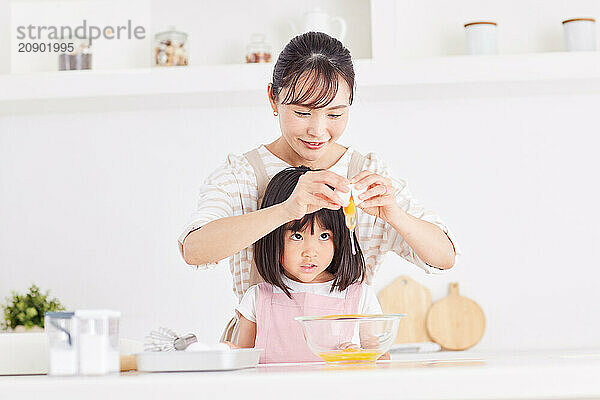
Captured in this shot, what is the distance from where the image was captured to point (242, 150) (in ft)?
8.23

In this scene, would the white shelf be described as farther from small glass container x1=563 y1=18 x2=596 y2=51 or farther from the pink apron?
the pink apron

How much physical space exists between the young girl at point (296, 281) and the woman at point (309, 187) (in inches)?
2.5

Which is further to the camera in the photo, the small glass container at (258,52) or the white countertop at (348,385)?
the small glass container at (258,52)

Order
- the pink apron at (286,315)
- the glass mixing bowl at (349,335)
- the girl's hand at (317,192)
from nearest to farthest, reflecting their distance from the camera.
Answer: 1. the glass mixing bowl at (349,335)
2. the girl's hand at (317,192)
3. the pink apron at (286,315)

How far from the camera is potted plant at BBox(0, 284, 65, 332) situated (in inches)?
86.4

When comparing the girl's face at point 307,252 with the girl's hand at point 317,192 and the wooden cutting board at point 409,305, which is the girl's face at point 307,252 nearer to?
the girl's hand at point 317,192

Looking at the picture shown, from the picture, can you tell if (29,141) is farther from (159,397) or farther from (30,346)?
(159,397)

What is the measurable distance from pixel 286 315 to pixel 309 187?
272 mm

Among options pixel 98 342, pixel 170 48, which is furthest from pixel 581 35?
pixel 98 342

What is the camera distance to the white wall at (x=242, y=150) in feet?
8.02

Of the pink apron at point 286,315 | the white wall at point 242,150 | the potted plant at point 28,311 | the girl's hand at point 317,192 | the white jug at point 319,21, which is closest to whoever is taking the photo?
the girl's hand at point 317,192

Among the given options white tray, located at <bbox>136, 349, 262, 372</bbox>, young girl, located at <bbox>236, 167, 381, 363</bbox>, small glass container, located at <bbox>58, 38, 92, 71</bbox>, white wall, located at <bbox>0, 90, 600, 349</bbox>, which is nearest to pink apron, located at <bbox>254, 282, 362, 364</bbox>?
young girl, located at <bbox>236, 167, 381, 363</bbox>

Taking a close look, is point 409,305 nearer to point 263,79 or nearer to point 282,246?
point 263,79

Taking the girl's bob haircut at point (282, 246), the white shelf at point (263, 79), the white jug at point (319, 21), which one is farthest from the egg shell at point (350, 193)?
the white jug at point (319, 21)
